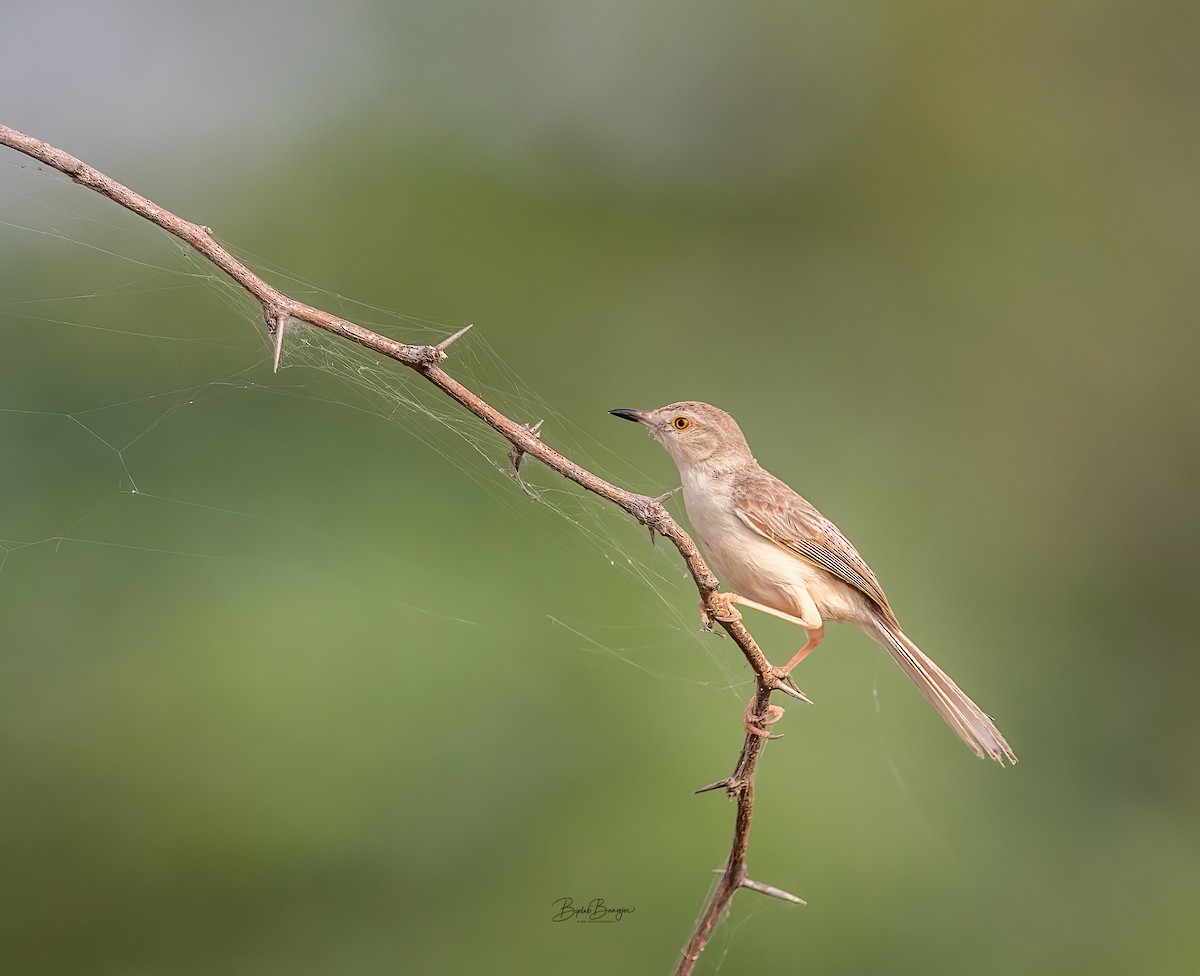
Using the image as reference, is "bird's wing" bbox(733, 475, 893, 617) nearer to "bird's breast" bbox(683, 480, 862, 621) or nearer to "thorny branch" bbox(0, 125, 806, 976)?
"bird's breast" bbox(683, 480, 862, 621)

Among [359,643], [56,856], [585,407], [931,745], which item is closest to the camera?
[56,856]

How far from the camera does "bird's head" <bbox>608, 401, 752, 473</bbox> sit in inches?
145

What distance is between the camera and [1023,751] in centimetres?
720

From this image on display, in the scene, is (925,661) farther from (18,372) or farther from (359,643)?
(18,372)

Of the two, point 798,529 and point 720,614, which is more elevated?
point 798,529

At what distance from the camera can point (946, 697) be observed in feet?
11.2

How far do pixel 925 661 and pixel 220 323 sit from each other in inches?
180

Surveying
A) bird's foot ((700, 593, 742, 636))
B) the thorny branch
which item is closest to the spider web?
bird's foot ((700, 593, 742, 636))

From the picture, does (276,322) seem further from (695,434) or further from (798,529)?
(798,529)

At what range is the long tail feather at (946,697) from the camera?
3.25m

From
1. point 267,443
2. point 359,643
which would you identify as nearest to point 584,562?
point 359,643

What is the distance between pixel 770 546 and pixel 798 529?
0.13 metres
